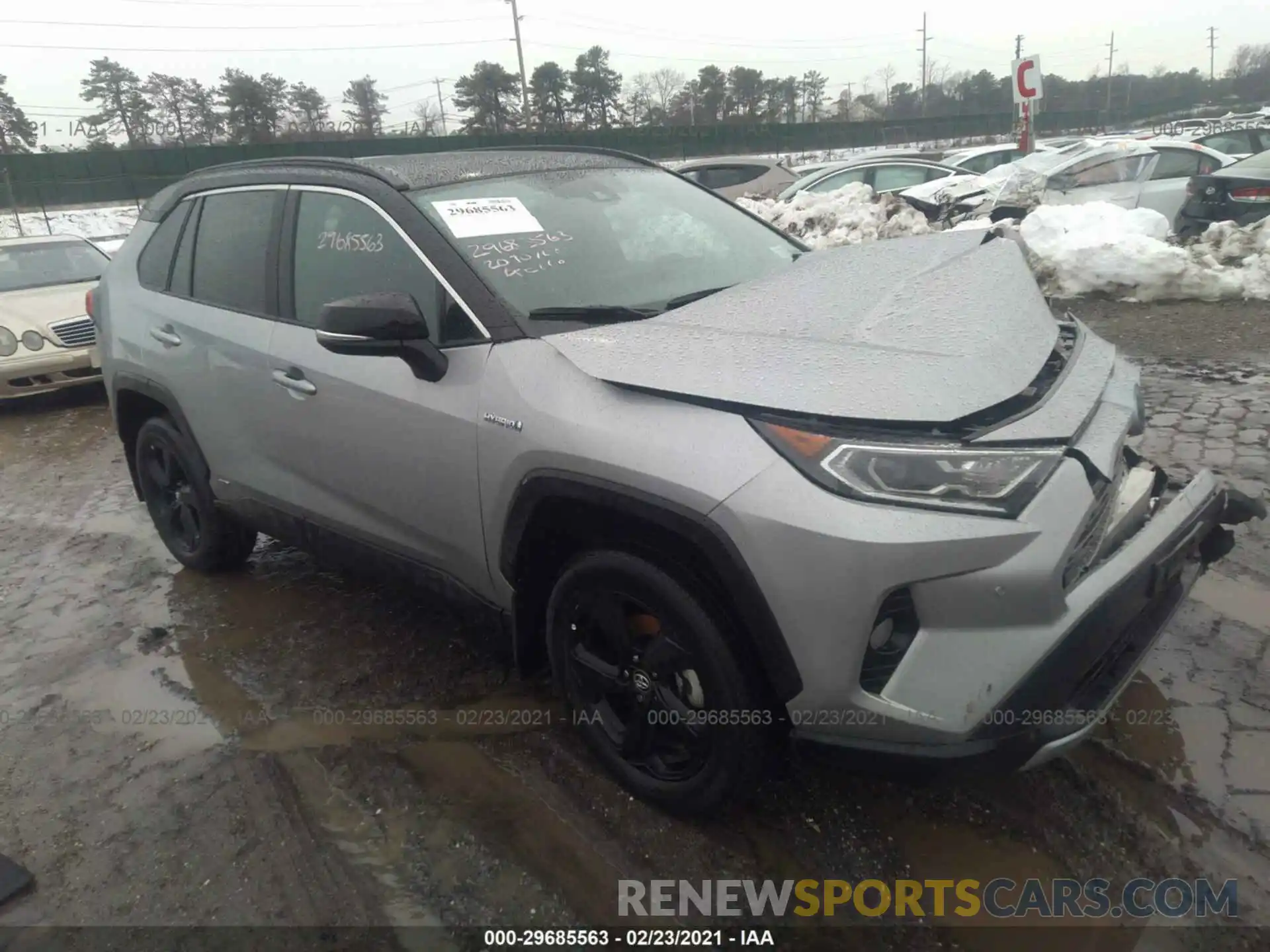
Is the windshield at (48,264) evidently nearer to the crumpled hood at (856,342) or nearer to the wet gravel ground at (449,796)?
the wet gravel ground at (449,796)

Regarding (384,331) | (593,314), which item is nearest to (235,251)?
(384,331)

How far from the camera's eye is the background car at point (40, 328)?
26.3 ft

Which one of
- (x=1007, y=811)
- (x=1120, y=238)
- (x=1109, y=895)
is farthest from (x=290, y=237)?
(x=1120, y=238)

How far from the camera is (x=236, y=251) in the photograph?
367cm

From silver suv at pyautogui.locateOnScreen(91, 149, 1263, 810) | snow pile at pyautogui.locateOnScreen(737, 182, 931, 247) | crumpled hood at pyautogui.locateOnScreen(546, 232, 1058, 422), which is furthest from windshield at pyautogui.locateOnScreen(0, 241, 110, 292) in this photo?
crumpled hood at pyautogui.locateOnScreen(546, 232, 1058, 422)

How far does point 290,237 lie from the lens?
3391mm

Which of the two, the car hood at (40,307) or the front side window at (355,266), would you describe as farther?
the car hood at (40,307)

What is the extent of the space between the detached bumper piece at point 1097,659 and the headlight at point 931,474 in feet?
1.07

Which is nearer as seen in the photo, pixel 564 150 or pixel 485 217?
pixel 485 217

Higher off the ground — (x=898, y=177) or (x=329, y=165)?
(x=329, y=165)

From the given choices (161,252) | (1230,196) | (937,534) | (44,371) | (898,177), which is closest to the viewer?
(937,534)

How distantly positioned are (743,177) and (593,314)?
13.5 metres

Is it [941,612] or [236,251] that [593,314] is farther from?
[236,251]

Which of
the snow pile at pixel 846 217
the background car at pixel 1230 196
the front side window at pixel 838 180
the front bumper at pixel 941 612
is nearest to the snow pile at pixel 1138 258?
the background car at pixel 1230 196
